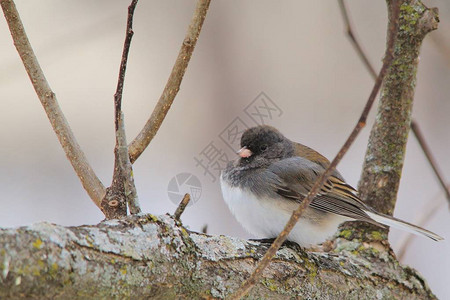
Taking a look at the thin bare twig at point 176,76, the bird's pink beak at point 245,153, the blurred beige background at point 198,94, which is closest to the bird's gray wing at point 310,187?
the bird's pink beak at point 245,153

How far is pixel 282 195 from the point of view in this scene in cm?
199

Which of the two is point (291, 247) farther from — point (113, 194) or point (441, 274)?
point (441, 274)

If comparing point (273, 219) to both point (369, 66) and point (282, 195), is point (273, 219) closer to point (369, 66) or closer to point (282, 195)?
point (282, 195)

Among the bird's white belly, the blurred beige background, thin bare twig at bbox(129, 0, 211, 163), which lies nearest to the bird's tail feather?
the bird's white belly

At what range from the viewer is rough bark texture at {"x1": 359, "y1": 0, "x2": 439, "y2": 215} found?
1.92 m

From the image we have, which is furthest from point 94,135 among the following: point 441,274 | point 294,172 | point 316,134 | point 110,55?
point 441,274

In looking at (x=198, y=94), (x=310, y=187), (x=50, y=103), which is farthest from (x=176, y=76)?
(x=198, y=94)

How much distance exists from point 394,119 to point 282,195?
505 mm

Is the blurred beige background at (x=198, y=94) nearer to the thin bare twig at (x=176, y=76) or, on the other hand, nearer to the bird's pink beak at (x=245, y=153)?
the bird's pink beak at (x=245, y=153)

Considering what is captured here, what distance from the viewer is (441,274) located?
332 centimetres

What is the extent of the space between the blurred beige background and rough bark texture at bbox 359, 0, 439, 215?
133cm

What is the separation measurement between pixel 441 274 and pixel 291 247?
82.7 inches

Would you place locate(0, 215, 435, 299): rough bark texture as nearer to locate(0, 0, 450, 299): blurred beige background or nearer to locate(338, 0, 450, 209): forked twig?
locate(338, 0, 450, 209): forked twig

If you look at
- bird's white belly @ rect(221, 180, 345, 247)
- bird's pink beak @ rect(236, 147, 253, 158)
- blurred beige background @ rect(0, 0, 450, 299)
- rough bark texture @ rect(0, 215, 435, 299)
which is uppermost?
blurred beige background @ rect(0, 0, 450, 299)
